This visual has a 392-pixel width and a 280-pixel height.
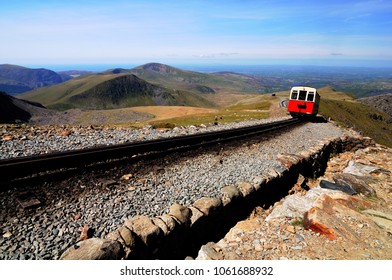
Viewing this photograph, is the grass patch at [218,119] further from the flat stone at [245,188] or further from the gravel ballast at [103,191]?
the flat stone at [245,188]

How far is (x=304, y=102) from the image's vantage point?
103 ft

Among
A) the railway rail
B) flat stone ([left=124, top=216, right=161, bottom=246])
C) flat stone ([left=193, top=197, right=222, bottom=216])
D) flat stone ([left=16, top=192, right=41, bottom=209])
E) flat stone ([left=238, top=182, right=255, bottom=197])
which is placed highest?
the railway rail

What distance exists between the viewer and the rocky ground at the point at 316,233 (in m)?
6.25

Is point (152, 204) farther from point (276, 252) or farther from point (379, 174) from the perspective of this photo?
point (379, 174)

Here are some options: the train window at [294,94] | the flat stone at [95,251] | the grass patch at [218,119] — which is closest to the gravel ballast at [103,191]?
the flat stone at [95,251]

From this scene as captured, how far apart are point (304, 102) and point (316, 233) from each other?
2727cm

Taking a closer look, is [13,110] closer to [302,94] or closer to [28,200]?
[302,94]

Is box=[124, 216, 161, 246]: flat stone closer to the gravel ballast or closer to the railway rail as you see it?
the gravel ballast

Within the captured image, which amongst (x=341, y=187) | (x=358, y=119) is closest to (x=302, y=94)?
(x=341, y=187)

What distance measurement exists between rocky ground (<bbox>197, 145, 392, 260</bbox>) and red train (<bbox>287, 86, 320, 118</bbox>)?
23217mm

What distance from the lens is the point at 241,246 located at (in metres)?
6.64

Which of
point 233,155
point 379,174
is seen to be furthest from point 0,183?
point 379,174

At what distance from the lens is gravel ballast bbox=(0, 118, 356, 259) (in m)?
5.34

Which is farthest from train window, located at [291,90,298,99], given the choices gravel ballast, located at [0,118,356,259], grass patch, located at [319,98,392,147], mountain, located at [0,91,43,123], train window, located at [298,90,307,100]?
mountain, located at [0,91,43,123]
